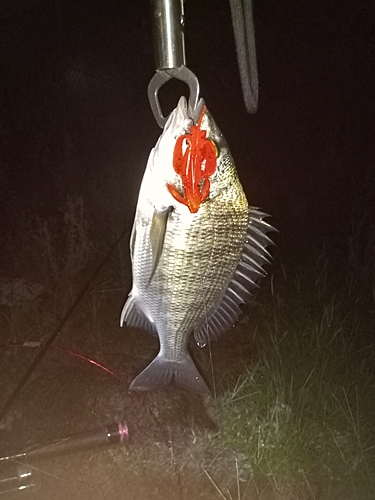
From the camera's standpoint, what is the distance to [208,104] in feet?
5.09

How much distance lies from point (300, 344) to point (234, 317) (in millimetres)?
1142

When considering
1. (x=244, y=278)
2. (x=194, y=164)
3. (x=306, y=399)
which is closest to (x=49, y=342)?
(x=306, y=399)

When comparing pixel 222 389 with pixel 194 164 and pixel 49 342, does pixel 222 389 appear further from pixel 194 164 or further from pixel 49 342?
pixel 194 164

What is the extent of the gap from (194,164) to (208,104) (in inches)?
40.6

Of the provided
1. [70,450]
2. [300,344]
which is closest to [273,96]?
[300,344]

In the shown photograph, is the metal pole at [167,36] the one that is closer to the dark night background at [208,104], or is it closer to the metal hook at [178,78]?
the metal hook at [178,78]

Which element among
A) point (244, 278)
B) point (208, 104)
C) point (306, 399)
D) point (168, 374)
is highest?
point (208, 104)

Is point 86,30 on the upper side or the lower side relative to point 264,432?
upper

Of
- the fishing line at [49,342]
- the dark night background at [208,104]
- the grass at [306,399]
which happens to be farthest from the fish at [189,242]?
the grass at [306,399]

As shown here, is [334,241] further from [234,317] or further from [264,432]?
[234,317]

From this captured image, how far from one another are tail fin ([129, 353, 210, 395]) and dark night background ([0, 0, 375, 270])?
798mm

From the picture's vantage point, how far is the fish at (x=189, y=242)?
22.9 inches

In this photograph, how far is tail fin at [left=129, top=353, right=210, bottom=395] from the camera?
76 cm

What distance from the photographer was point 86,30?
1479 mm
